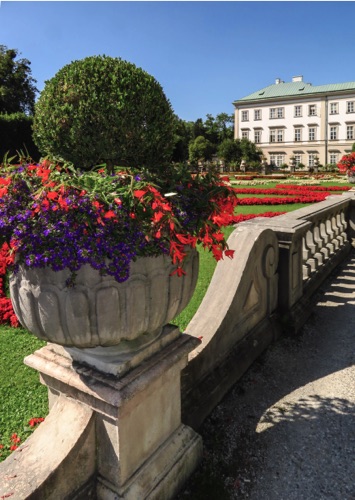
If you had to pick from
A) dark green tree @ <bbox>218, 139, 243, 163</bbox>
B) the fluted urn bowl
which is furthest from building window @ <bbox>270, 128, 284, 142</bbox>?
the fluted urn bowl

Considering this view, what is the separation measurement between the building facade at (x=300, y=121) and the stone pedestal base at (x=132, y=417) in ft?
179

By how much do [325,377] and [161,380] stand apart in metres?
1.79

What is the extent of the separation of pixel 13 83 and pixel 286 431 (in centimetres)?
4509

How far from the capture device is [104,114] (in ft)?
9.31

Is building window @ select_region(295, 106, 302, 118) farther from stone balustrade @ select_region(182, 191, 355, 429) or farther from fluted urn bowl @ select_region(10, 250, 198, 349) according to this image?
fluted urn bowl @ select_region(10, 250, 198, 349)

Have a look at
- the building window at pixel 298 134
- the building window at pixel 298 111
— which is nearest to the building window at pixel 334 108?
the building window at pixel 298 111

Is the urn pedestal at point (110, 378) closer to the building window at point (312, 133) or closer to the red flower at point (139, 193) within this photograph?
the red flower at point (139, 193)

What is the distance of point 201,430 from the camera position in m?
2.39

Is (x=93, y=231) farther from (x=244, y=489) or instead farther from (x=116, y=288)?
(x=244, y=489)

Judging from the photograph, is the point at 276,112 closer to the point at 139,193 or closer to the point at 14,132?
the point at 14,132

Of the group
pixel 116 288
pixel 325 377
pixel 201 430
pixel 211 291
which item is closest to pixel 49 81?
pixel 211 291

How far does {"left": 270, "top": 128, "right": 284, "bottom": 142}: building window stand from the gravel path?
200ft

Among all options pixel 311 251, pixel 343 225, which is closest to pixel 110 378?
pixel 311 251

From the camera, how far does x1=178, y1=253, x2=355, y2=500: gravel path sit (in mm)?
1988
